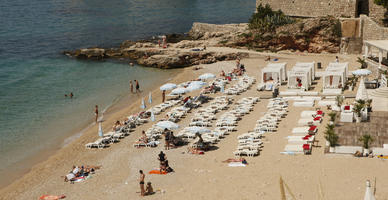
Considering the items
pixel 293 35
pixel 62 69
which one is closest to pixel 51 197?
pixel 293 35

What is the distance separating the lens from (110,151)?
2012 centimetres

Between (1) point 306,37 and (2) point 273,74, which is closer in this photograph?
(2) point 273,74

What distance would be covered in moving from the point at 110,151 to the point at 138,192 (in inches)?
207

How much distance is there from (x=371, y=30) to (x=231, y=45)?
11853 mm

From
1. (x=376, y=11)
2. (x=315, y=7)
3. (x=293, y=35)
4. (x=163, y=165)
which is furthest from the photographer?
(x=315, y=7)

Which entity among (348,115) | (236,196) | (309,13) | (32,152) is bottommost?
(32,152)

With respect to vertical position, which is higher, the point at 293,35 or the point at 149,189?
the point at 293,35

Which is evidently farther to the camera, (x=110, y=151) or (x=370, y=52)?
(x=370, y=52)

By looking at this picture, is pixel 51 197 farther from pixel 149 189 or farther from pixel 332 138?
pixel 332 138

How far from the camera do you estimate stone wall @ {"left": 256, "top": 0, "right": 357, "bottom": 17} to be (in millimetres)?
38906

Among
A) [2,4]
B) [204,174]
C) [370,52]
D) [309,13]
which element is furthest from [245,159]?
[2,4]

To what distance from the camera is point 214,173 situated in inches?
621

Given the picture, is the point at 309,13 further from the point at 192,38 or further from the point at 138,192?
the point at 138,192

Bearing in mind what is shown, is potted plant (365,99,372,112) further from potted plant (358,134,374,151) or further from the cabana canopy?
the cabana canopy
